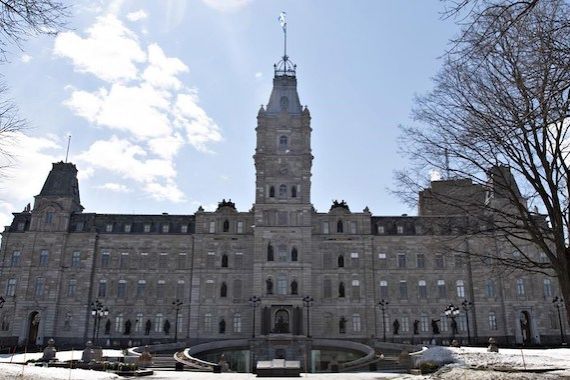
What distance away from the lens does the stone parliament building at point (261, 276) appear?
53.1m

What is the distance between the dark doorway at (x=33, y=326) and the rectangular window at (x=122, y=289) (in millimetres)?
8412

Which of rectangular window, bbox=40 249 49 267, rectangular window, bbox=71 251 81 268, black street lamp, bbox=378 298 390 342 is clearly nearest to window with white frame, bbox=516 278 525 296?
black street lamp, bbox=378 298 390 342

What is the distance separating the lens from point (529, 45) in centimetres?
Answer: 757


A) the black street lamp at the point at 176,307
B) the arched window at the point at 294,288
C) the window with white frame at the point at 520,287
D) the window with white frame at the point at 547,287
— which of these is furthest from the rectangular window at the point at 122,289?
the window with white frame at the point at 547,287

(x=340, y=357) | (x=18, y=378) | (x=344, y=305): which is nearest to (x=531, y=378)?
(x=18, y=378)

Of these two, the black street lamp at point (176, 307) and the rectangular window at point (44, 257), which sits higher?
the rectangular window at point (44, 257)

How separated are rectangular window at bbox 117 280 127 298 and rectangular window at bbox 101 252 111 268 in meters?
2.62

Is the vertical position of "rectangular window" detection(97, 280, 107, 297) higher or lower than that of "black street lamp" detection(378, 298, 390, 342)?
higher

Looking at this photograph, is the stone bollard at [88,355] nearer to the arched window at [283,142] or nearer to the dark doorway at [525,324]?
the arched window at [283,142]

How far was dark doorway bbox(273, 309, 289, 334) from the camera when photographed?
169ft

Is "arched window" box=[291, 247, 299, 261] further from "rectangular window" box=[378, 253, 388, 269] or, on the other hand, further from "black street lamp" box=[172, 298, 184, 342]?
"black street lamp" box=[172, 298, 184, 342]

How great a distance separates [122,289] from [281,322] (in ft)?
60.7

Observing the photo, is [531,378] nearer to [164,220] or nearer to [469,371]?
[469,371]

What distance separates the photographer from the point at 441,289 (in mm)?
56000
